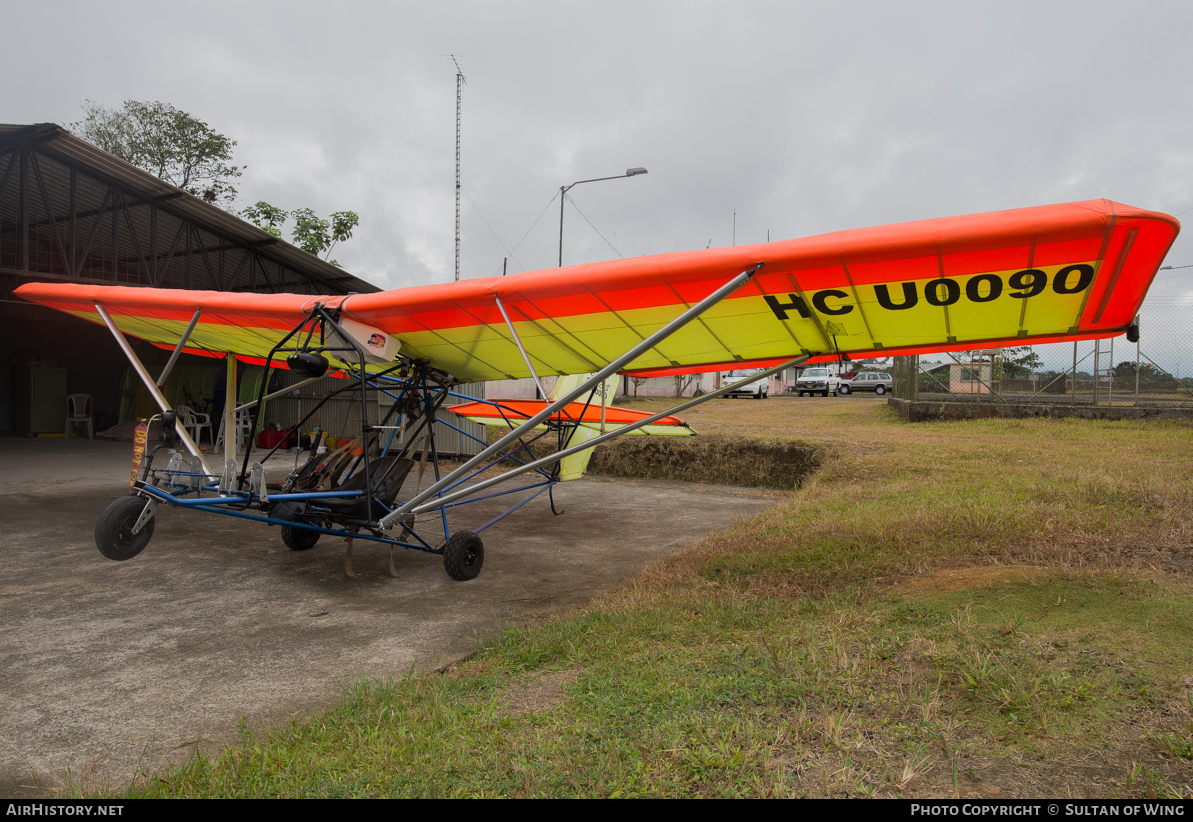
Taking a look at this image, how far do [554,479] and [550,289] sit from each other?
4049mm

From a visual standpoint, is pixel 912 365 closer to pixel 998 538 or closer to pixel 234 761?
pixel 998 538

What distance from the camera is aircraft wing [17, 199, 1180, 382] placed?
3.49 meters

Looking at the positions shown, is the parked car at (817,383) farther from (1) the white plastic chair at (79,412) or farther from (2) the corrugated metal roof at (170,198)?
(1) the white plastic chair at (79,412)

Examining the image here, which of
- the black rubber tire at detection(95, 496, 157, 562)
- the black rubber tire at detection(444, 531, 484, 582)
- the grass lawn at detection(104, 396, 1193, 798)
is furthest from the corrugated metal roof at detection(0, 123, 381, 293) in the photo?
the grass lawn at detection(104, 396, 1193, 798)

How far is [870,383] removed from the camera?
139ft

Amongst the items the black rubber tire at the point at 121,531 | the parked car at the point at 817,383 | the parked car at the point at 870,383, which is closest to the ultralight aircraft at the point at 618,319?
the black rubber tire at the point at 121,531

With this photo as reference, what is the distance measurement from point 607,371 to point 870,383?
41653mm

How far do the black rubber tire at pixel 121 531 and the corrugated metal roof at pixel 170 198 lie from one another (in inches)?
324

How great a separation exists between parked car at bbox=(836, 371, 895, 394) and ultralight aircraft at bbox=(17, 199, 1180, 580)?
3840cm

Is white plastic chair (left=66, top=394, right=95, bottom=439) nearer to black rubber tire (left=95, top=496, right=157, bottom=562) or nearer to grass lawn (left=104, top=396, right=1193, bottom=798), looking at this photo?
black rubber tire (left=95, top=496, right=157, bottom=562)

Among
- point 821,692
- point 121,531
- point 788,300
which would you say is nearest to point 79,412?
point 121,531

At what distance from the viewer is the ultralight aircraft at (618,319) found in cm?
364

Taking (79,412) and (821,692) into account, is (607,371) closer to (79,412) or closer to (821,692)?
(821,692)

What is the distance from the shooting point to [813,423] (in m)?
18.1
